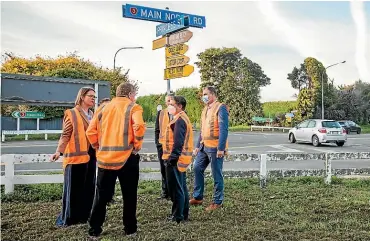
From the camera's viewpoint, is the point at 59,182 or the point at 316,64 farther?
the point at 316,64

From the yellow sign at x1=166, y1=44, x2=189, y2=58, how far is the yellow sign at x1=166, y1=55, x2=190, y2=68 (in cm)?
9

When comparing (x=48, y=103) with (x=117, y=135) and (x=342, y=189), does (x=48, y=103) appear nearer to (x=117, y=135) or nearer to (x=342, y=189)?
(x=117, y=135)

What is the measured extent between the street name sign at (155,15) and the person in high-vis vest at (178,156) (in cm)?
261

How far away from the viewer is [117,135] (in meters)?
4.86

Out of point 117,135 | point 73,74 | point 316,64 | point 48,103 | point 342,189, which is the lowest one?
point 342,189

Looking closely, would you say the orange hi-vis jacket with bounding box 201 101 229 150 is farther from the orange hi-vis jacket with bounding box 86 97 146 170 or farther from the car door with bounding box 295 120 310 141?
the car door with bounding box 295 120 310 141

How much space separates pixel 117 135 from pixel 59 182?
3.11m

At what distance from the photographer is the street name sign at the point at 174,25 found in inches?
300

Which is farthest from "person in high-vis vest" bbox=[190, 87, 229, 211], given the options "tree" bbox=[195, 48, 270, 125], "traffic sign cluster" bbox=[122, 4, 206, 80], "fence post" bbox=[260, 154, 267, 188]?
"tree" bbox=[195, 48, 270, 125]

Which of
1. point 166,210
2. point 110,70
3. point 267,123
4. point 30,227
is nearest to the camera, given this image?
point 30,227

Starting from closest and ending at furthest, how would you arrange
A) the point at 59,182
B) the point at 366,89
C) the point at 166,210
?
the point at 166,210
the point at 59,182
the point at 366,89

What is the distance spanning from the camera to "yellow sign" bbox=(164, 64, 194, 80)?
24.5 ft

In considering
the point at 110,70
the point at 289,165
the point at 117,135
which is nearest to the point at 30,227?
the point at 117,135

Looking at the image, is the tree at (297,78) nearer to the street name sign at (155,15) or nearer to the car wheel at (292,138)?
the car wheel at (292,138)
